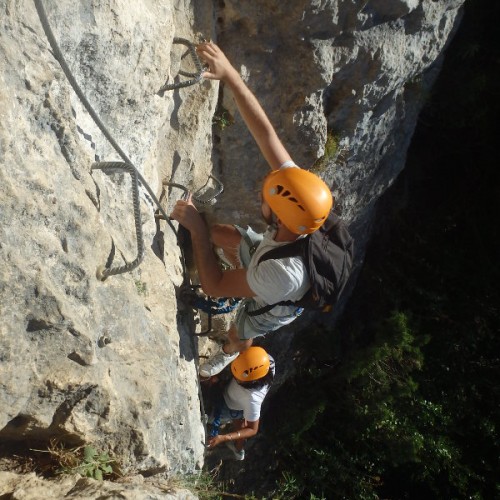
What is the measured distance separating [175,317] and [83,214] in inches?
53.5

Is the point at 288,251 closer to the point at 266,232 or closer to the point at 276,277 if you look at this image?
the point at 276,277

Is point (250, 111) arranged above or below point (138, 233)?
above

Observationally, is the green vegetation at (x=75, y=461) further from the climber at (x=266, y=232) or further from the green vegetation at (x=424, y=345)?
the green vegetation at (x=424, y=345)

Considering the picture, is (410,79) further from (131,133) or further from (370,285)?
(131,133)

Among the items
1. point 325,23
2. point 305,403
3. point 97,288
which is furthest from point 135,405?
point 305,403

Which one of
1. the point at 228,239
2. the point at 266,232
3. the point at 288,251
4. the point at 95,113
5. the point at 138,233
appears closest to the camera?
the point at 95,113

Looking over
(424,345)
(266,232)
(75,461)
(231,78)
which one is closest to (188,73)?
(231,78)

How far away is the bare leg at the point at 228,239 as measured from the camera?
14.5 ft

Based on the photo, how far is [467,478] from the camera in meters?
7.13

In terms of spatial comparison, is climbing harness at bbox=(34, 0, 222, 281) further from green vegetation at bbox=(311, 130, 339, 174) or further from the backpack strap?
green vegetation at bbox=(311, 130, 339, 174)

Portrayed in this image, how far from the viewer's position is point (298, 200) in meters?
3.29

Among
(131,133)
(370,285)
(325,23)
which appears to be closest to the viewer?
(131,133)

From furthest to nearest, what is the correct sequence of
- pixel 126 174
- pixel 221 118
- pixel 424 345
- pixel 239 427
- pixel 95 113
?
1. pixel 424 345
2. pixel 239 427
3. pixel 221 118
4. pixel 126 174
5. pixel 95 113

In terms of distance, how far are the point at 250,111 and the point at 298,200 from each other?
3.14ft
